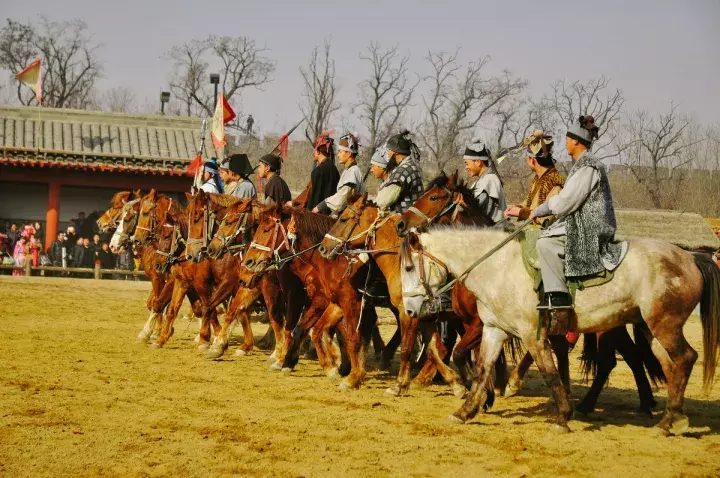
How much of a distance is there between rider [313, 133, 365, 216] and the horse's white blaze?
2955 mm

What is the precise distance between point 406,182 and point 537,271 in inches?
112

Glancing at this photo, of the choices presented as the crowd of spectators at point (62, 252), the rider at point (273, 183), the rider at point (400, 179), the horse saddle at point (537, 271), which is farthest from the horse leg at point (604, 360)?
the crowd of spectators at point (62, 252)

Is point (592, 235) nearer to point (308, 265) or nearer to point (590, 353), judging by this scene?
point (590, 353)

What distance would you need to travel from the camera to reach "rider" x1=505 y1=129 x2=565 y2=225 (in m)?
9.53

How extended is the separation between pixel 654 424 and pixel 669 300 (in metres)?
1.63

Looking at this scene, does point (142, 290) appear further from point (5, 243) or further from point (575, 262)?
point (575, 262)

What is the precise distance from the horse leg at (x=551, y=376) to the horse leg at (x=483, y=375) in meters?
0.40

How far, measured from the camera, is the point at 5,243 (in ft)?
89.1

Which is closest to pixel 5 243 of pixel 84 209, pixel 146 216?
pixel 84 209

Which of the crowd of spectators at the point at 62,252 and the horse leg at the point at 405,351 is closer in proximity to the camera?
the horse leg at the point at 405,351

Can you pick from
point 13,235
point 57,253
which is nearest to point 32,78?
point 13,235

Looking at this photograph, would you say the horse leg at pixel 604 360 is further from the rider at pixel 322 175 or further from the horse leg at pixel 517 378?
the rider at pixel 322 175

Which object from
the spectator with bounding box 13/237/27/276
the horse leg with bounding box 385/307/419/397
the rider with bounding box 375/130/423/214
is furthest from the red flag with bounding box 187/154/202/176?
the horse leg with bounding box 385/307/419/397

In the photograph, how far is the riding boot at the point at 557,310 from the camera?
26.0 feet
